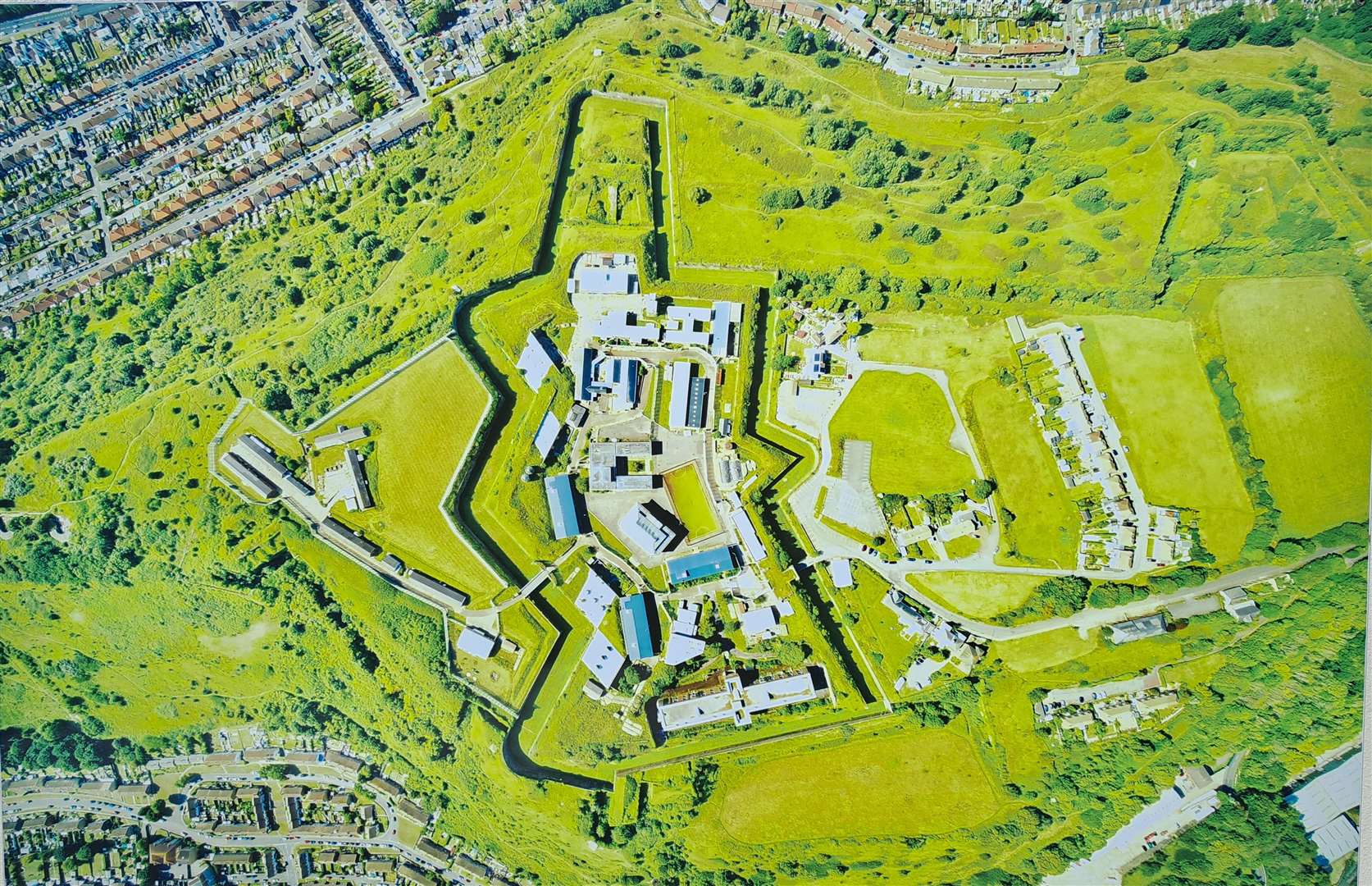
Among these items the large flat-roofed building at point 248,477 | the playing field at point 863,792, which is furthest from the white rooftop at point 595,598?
the large flat-roofed building at point 248,477

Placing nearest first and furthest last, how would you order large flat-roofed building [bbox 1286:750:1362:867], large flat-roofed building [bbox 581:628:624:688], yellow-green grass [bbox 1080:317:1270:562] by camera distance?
large flat-roofed building [bbox 1286:750:1362:867], yellow-green grass [bbox 1080:317:1270:562], large flat-roofed building [bbox 581:628:624:688]

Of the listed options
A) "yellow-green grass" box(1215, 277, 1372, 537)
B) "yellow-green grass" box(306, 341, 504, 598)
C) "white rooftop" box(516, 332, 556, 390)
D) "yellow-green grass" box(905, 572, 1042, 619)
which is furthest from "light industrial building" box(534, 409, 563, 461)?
"yellow-green grass" box(1215, 277, 1372, 537)

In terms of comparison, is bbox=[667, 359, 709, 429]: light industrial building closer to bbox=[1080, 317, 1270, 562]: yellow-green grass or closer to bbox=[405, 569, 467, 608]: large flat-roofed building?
bbox=[405, 569, 467, 608]: large flat-roofed building

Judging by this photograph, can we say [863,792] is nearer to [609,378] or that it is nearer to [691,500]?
[691,500]

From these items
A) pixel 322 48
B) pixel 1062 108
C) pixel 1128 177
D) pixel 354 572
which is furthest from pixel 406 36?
pixel 1128 177

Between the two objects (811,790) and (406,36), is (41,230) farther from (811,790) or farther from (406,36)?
(811,790)

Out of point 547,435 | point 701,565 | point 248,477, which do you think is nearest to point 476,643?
point 547,435

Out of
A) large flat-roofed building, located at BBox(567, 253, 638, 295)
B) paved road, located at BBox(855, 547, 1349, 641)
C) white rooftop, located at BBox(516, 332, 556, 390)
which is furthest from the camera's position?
large flat-roofed building, located at BBox(567, 253, 638, 295)
